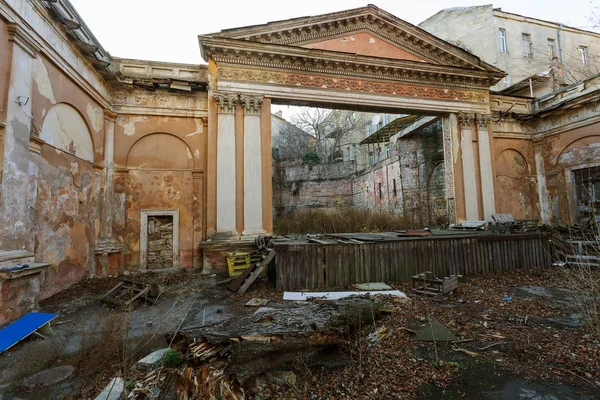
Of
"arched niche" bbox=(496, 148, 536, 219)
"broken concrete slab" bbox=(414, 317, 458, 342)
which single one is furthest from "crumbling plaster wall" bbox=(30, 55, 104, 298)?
"arched niche" bbox=(496, 148, 536, 219)

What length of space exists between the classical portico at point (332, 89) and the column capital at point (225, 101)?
0.03 meters

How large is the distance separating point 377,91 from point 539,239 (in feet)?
25.1

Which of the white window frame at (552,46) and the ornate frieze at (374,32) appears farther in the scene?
the white window frame at (552,46)

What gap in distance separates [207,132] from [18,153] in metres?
5.49

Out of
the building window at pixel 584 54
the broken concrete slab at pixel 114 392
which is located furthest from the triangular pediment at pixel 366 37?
the building window at pixel 584 54

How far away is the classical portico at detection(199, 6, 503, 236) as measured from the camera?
381 inches

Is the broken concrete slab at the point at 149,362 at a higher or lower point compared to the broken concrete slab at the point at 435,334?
higher

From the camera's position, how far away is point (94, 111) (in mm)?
8602

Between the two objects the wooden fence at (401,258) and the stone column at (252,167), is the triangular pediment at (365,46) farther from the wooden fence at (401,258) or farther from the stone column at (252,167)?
the wooden fence at (401,258)

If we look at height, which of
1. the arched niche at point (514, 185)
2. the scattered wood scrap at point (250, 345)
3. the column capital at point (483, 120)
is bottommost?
the scattered wood scrap at point (250, 345)

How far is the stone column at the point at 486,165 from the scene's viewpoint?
471 inches

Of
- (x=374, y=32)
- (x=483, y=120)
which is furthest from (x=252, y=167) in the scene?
(x=483, y=120)

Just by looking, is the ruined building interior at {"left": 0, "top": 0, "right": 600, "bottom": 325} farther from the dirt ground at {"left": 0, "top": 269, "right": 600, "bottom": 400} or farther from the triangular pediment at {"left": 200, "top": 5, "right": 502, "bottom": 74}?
the dirt ground at {"left": 0, "top": 269, "right": 600, "bottom": 400}

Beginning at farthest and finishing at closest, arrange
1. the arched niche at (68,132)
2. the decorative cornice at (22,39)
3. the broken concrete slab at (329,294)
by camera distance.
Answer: the arched niche at (68,132)
the broken concrete slab at (329,294)
the decorative cornice at (22,39)
